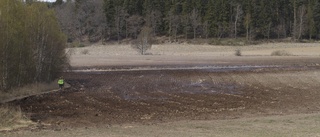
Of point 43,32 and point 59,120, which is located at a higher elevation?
point 43,32

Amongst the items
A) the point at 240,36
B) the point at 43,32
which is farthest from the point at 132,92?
the point at 240,36

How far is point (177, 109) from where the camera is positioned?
19.3m

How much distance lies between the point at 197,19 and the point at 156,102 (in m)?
88.9

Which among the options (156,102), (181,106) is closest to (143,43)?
(156,102)

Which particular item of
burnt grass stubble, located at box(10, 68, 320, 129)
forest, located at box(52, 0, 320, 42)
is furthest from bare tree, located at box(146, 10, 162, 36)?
burnt grass stubble, located at box(10, 68, 320, 129)

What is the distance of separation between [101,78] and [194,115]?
64.4 feet

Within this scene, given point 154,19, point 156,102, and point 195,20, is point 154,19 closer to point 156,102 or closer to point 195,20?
point 195,20

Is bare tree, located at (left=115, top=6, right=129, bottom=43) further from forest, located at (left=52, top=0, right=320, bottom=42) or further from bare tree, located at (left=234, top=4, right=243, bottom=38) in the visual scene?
bare tree, located at (left=234, top=4, right=243, bottom=38)

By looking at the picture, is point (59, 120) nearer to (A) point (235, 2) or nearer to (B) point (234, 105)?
(B) point (234, 105)

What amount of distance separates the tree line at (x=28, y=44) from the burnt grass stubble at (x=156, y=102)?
6.52 feet

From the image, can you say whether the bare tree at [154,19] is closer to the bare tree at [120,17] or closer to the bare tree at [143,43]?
the bare tree at [120,17]

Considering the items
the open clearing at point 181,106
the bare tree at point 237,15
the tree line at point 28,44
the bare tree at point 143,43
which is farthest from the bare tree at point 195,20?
the tree line at point 28,44

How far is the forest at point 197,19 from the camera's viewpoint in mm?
105812

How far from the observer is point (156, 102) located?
2195 centimetres
